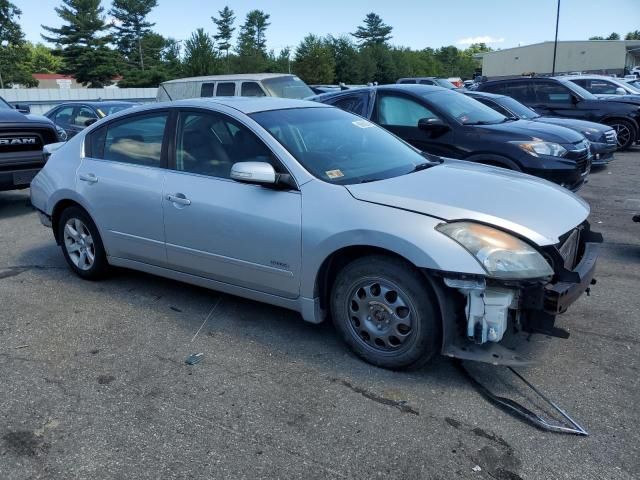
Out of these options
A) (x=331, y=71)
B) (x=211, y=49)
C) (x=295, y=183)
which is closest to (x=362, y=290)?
(x=295, y=183)

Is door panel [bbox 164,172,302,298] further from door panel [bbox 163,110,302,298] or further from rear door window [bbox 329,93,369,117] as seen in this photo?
rear door window [bbox 329,93,369,117]

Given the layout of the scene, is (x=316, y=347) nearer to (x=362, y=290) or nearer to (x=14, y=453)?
(x=362, y=290)

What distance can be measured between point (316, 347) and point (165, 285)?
1843 mm

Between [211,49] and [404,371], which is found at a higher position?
[211,49]

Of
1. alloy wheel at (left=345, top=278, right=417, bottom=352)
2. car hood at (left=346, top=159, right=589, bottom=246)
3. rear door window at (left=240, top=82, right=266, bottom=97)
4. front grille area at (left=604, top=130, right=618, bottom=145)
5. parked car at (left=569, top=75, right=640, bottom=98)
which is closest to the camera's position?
car hood at (left=346, top=159, right=589, bottom=246)

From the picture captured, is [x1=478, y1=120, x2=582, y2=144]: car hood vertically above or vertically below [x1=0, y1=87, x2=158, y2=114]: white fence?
below

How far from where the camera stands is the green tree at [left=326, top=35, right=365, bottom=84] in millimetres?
67250

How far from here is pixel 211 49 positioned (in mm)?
49875

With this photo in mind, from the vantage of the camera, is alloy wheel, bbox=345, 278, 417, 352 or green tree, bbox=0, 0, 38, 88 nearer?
alloy wheel, bbox=345, 278, 417, 352

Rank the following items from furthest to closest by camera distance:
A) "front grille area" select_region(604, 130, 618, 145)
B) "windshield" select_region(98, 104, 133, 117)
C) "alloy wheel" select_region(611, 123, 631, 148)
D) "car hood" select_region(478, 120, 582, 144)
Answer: "alloy wheel" select_region(611, 123, 631, 148) → "windshield" select_region(98, 104, 133, 117) → "front grille area" select_region(604, 130, 618, 145) → "car hood" select_region(478, 120, 582, 144)

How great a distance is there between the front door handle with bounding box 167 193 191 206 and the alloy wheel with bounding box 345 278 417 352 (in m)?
1.42

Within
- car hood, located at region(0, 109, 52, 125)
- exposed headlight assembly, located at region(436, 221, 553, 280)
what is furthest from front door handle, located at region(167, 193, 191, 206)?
car hood, located at region(0, 109, 52, 125)

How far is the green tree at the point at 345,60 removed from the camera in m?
67.2


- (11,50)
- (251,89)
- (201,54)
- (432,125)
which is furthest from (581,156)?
(11,50)
